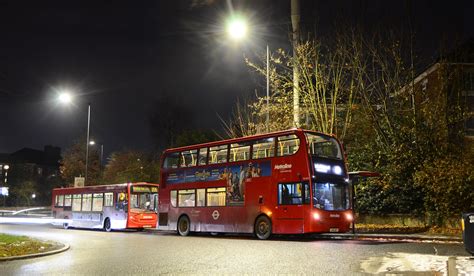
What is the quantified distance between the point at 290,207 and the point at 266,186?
1.45 meters

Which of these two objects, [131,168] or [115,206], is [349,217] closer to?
[115,206]

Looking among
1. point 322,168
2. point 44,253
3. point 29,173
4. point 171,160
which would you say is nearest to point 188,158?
point 171,160

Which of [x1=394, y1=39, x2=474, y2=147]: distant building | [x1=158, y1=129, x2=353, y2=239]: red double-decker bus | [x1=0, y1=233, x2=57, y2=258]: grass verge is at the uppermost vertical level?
[x1=394, y1=39, x2=474, y2=147]: distant building

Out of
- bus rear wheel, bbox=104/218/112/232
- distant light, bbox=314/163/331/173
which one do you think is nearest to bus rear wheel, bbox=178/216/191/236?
bus rear wheel, bbox=104/218/112/232

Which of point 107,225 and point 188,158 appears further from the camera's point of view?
point 107,225

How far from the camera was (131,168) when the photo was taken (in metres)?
46.5

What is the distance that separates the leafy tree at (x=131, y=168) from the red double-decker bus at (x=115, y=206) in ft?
37.3

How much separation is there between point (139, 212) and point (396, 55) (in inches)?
645

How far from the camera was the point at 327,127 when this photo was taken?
83.5 feet

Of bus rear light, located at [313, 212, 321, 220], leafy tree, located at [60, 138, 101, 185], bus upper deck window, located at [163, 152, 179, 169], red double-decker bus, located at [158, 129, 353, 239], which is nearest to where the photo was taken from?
bus rear light, located at [313, 212, 321, 220]

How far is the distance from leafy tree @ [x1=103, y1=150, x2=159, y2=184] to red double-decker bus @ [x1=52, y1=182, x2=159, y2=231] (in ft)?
37.3

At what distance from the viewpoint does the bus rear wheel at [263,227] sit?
19.8m

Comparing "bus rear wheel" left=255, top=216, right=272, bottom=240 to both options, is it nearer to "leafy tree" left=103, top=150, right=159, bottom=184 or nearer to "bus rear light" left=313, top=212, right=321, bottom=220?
"bus rear light" left=313, top=212, right=321, bottom=220

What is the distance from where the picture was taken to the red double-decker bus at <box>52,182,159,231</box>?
29016 millimetres
